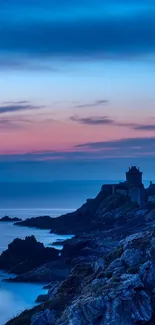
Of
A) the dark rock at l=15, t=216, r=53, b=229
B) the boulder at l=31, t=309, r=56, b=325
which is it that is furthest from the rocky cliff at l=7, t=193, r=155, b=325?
the dark rock at l=15, t=216, r=53, b=229

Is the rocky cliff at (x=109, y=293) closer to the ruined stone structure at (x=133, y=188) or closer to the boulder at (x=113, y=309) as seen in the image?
the boulder at (x=113, y=309)

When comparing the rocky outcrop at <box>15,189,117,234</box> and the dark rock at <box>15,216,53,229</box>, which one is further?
the dark rock at <box>15,216,53,229</box>

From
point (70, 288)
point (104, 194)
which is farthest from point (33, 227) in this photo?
point (70, 288)

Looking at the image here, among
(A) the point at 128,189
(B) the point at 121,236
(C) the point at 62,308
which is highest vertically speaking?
(A) the point at 128,189

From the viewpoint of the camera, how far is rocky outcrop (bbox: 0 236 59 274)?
5625cm

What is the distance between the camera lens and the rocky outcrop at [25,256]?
5625 cm

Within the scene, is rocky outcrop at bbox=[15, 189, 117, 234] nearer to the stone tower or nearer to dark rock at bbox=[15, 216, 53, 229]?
dark rock at bbox=[15, 216, 53, 229]

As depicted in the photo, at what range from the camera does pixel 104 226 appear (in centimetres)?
7888

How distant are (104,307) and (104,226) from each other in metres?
54.1

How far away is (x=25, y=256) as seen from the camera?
5972 centimetres

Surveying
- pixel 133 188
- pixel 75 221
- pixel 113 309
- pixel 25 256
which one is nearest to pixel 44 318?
pixel 113 309

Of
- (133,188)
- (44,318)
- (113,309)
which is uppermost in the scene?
(133,188)

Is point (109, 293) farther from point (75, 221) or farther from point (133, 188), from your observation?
point (133, 188)

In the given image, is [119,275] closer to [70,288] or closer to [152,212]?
[70,288]
